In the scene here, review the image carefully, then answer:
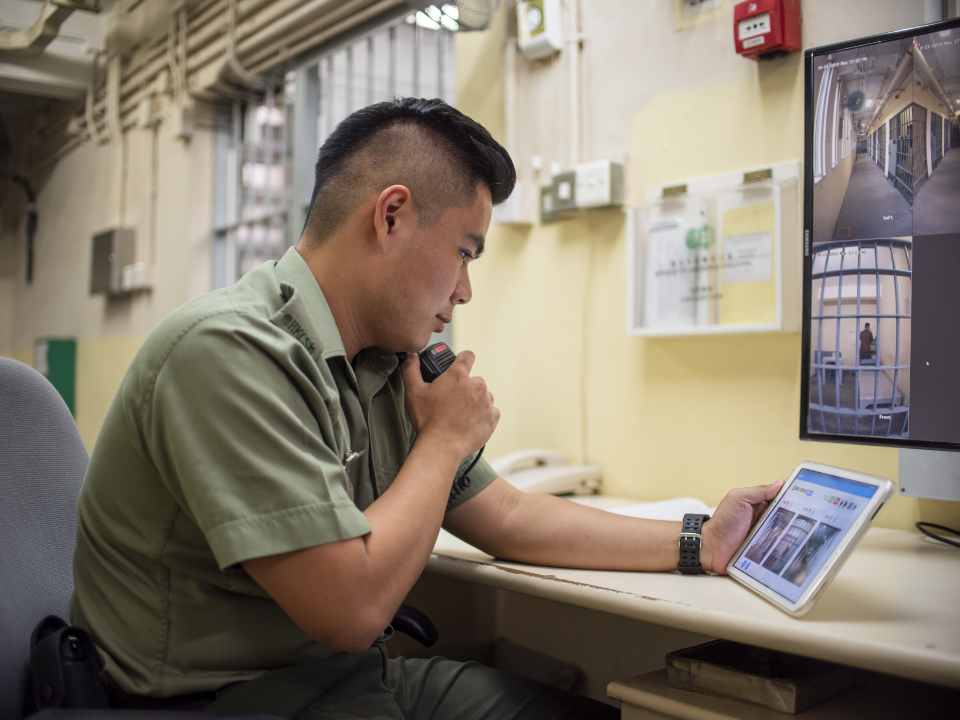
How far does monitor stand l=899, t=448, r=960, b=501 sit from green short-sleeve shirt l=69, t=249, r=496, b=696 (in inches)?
40.3

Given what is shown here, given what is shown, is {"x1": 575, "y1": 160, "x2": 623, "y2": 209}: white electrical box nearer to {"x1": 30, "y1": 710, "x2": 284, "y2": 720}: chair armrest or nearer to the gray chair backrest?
the gray chair backrest

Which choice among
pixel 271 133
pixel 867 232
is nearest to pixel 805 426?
pixel 867 232

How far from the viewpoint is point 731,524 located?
110 cm

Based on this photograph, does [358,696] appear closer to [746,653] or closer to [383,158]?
[746,653]

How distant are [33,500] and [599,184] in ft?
4.53

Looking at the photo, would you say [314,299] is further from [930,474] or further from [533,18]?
[533,18]

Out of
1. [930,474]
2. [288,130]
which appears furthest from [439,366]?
[288,130]

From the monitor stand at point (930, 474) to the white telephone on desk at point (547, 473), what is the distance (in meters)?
0.73

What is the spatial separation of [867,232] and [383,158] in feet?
2.56

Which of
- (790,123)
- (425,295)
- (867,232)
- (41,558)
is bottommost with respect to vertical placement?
(41,558)

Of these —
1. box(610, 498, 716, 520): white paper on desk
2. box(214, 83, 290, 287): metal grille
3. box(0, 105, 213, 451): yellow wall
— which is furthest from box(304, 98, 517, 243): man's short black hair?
box(0, 105, 213, 451): yellow wall

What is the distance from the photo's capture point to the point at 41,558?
1.08 meters

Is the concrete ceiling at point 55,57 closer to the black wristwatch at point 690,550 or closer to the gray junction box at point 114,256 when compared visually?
the gray junction box at point 114,256

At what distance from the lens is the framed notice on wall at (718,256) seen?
1.53m
